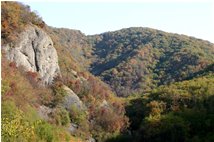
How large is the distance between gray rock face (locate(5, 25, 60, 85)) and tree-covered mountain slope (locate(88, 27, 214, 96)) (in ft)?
255

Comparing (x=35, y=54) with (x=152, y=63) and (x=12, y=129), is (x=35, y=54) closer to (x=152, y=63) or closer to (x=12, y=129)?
(x=12, y=129)

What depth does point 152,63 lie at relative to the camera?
16800 centimetres

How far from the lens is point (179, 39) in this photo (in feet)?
638

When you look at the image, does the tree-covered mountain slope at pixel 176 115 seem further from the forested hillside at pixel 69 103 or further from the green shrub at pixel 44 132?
the green shrub at pixel 44 132

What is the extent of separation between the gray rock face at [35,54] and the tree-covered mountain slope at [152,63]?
77871 millimetres

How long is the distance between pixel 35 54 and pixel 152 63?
112107mm

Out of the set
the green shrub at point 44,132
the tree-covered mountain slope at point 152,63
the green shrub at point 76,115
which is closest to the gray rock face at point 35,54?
the green shrub at point 76,115

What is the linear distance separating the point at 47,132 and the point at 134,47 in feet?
506

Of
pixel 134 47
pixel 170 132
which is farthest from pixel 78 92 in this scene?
pixel 134 47

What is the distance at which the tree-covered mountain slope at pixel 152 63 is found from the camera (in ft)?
489

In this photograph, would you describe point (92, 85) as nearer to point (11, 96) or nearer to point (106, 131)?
point (106, 131)

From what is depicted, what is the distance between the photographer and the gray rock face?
177ft

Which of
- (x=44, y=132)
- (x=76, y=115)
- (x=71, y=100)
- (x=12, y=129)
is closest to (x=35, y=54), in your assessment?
(x=71, y=100)

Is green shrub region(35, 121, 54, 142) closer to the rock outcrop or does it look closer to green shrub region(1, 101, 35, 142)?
green shrub region(1, 101, 35, 142)
